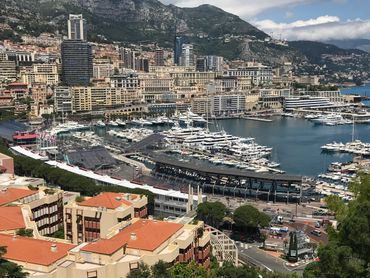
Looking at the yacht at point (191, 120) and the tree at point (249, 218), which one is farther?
the yacht at point (191, 120)

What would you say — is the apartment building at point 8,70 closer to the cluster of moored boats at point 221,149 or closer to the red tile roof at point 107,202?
the cluster of moored boats at point 221,149

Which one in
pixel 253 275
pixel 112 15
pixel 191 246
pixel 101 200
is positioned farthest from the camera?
pixel 112 15

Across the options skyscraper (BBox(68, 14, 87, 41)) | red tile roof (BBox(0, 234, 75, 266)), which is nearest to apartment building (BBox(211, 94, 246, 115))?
skyscraper (BBox(68, 14, 87, 41))

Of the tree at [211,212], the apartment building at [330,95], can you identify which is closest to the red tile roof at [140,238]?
the tree at [211,212]

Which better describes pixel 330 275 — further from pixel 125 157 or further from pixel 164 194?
pixel 125 157

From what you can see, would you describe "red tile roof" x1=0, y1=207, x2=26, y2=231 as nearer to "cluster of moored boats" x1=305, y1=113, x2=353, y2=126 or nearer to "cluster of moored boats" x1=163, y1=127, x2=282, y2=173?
"cluster of moored boats" x1=163, y1=127, x2=282, y2=173

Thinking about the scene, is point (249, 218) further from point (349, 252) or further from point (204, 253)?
point (349, 252)

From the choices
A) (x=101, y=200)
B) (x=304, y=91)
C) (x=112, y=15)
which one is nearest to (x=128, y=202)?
(x=101, y=200)
